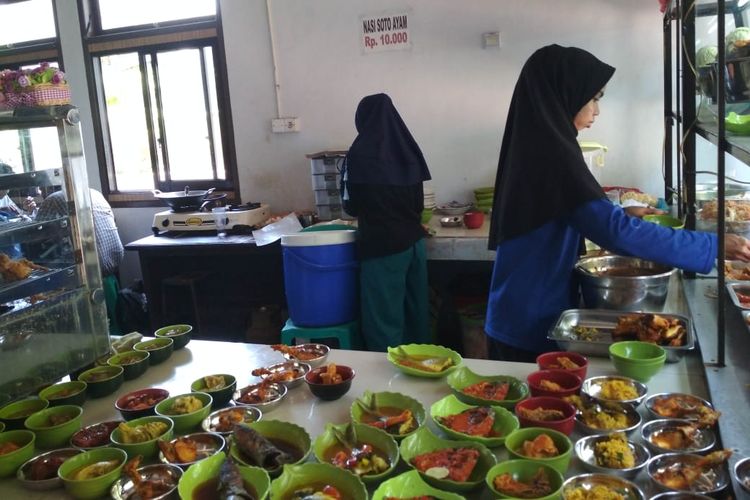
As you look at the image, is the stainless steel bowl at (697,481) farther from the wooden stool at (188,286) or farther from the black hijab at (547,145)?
the wooden stool at (188,286)

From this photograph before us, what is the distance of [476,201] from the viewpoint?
14.6 ft

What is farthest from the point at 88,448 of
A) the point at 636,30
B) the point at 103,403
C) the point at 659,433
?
the point at 636,30

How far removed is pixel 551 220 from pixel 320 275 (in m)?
1.77

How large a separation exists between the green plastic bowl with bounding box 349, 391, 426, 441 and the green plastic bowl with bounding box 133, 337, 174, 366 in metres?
0.81

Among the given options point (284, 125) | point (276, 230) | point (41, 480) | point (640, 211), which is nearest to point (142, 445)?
point (41, 480)

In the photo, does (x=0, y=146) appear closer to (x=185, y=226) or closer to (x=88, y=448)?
(x=88, y=448)

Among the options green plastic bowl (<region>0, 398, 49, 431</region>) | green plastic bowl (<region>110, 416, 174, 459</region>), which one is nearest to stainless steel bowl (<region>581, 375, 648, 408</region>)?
green plastic bowl (<region>110, 416, 174, 459</region>)

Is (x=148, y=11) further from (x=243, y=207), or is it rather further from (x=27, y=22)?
(x=243, y=207)

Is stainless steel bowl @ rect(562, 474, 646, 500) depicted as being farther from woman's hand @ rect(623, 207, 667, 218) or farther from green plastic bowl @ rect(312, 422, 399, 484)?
woman's hand @ rect(623, 207, 667, 218)

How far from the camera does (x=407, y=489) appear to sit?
1.30 meters

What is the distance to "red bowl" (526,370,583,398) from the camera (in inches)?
64.8

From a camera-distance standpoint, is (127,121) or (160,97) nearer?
(160,97)

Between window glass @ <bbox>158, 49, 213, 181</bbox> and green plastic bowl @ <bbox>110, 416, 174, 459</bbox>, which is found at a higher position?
window glass @ <bbox>158, 49, 213, 181</bbox>

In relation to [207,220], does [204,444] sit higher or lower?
lower
